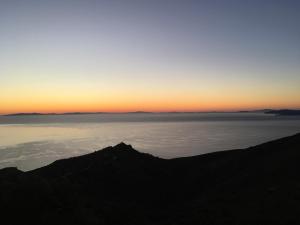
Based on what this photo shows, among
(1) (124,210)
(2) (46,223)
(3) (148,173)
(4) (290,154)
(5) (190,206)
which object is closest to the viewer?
(2) (46,223)

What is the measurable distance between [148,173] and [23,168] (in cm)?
3954

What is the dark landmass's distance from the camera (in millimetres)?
18469

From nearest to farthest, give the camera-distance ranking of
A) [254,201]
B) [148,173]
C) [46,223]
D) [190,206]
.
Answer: [46,223] < [254,201] < [190,206] < [148,173]

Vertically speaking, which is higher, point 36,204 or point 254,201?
point 36,204

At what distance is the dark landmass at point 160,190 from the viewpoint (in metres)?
18.5

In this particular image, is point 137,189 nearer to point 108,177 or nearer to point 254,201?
point 108,177

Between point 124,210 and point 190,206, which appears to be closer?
point 124,210

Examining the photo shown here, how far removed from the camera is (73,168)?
37.8 meters

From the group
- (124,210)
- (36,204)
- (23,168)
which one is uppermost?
(36,204)

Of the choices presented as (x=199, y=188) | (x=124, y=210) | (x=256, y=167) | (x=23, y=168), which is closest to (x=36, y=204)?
(x=124, y=210)

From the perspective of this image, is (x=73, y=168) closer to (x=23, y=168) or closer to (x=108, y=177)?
(x=108, y=177)

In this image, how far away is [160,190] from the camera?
3300cm

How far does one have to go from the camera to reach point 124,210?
69.6 feet

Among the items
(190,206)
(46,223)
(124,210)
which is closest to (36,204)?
(46,223)
